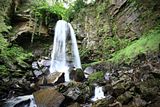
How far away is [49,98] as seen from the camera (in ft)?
31.7

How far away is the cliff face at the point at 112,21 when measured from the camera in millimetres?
15172

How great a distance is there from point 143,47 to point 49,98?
587 cm

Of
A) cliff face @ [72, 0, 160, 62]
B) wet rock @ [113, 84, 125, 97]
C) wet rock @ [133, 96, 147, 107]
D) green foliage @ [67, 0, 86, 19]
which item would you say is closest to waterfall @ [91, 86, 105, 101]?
wet rock @ [113, 84, 125, 97]

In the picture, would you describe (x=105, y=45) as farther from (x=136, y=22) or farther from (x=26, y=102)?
(x=26, y=102)

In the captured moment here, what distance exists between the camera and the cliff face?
49.8 feet

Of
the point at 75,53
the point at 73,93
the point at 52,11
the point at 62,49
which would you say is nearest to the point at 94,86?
the point at 73,93

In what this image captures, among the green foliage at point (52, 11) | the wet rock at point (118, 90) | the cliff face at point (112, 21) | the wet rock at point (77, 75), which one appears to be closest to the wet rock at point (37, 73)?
the wet rock at point (77, 75)

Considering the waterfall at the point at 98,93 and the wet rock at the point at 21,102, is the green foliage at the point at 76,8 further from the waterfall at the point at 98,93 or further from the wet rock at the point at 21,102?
the wet rock at the point at 21,102

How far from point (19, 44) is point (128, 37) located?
7.24 m

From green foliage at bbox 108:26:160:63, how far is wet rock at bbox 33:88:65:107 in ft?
15.9

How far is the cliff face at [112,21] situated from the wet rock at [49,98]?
711 cm

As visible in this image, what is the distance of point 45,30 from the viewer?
1883 centimetres

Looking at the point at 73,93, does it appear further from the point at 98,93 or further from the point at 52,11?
the point at 52,11

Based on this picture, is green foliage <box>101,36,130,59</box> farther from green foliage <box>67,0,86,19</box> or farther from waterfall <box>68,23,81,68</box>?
green foliage <box>67,0,86,19</box>
